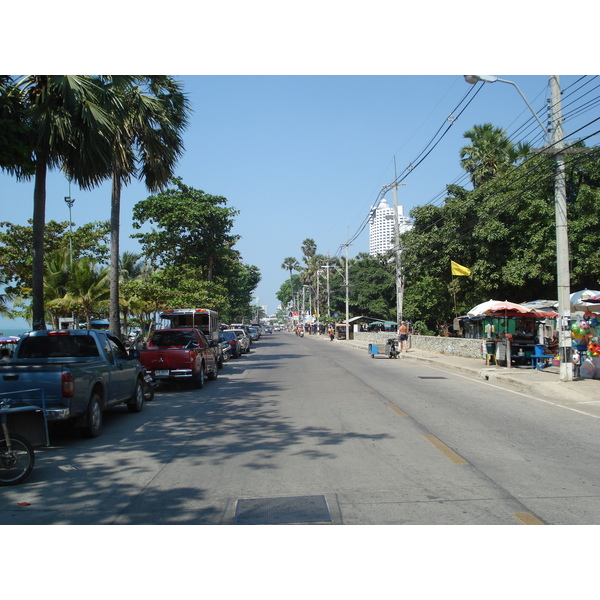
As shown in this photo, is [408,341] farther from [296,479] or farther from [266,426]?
[296,479]

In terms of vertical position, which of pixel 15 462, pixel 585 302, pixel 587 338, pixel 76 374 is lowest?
pixel 15 462

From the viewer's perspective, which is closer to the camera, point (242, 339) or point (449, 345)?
point (449, 345)

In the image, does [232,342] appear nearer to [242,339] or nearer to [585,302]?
[242,339]

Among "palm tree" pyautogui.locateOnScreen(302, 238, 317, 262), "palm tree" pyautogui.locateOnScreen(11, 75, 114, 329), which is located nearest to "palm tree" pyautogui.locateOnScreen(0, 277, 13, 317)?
"palm tree" pyautogui.locateOnScreen(11, 75, 114, 329)

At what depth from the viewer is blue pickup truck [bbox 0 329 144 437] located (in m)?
8.67

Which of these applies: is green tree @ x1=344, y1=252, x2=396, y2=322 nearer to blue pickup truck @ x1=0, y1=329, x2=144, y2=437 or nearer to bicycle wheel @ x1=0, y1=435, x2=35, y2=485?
blue pickup truck @ x1=0, y1=329, x2=144, y2=437

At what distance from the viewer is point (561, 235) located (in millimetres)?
16062

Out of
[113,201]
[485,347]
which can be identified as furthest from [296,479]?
[485,347]

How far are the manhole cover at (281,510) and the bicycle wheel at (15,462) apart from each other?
9.08 ft

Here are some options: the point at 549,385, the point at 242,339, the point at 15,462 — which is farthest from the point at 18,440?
the point at 242,339

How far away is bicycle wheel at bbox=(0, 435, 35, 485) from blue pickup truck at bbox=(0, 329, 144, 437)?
4.13 ft

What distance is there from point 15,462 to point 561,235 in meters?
14.5

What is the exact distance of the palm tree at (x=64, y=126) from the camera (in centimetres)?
1258

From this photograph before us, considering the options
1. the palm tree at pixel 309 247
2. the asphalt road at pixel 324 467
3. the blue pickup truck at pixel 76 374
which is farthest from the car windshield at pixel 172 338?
the palm tree at pixel 309 247
